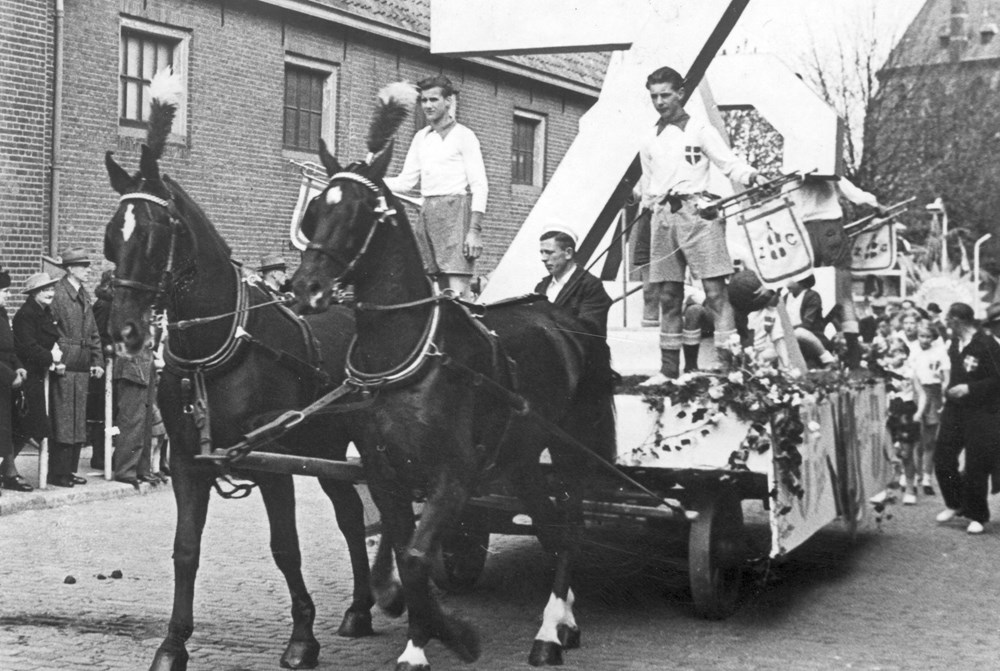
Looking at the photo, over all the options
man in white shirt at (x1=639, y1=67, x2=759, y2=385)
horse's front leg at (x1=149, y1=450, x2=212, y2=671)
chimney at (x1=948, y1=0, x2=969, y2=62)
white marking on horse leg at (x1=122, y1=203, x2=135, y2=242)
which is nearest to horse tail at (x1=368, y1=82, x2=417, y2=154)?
white marking on horse leg at (x1=122, y1=203, x2=135, y2=242)

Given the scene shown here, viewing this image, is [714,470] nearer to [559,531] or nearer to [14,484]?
[559,531]

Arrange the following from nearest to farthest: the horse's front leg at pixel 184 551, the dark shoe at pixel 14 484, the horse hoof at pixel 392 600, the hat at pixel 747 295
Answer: the horse's front leg at pixel 184 551 → the horse hoof at pixel 392 600 → the hat at pixel 747 295 → the dark shoe at pixel 14 484

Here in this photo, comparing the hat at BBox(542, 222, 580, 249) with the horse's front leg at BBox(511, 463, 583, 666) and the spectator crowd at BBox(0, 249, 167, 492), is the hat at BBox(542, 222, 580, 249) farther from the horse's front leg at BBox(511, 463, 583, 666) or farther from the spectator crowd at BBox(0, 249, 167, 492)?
the spectator crowd at BBox(0, 249, 167, 492)

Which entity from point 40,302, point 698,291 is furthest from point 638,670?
point 40,302

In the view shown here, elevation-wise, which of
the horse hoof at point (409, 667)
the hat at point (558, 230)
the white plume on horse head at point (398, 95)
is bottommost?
the horse hoof at point (409, 667)

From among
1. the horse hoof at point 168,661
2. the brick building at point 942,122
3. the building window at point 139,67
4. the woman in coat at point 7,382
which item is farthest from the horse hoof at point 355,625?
the brick building at point 942,122

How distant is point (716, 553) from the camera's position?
7375 millimetres

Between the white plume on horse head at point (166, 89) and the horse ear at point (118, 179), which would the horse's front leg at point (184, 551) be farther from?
the white plume on horse head at point (166, 89)

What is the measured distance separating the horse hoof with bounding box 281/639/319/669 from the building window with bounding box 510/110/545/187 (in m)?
12.3

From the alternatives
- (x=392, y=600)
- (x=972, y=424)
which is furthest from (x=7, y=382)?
(x=972, y=424)

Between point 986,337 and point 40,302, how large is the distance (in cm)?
822

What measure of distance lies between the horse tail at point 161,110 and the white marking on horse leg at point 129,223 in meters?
0.27

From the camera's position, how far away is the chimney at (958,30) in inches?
1129

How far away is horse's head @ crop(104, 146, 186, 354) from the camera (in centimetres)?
567
